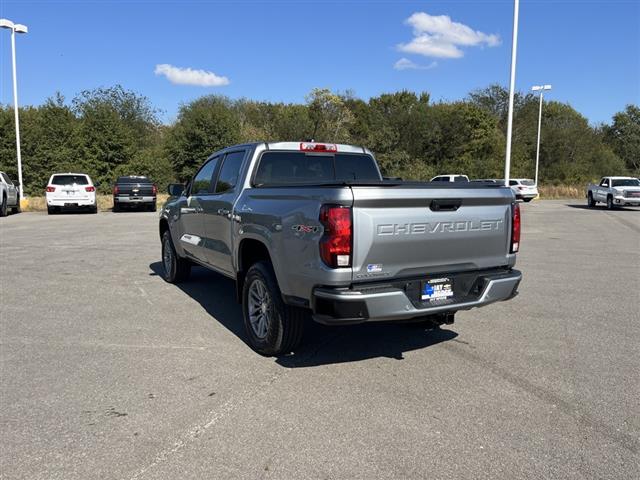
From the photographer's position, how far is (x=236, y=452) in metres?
3.19

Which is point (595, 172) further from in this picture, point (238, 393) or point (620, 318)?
point (238, 393)

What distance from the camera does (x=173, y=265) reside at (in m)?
8.16

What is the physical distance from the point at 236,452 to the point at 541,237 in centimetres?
1413

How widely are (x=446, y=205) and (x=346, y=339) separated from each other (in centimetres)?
190

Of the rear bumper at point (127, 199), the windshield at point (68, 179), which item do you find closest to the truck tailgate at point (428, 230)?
the windshield at point (68, 179)

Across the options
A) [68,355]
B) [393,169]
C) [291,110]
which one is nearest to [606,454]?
[68,355]

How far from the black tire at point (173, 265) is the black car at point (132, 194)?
58.0 feet

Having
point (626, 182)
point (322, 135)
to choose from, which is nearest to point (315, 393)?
point (626, 182)

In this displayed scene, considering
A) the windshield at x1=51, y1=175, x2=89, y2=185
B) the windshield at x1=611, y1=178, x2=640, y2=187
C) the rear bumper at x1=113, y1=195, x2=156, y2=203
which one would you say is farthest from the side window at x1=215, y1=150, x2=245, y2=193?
the windshield at x1=611, y1=178, x2=640, y2=187

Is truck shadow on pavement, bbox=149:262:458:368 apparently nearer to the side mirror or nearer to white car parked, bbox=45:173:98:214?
the side mirror

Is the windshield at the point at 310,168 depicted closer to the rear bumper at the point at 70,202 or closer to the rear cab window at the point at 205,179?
the rear cab window at the point at 205,179

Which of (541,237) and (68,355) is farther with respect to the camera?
(541,237)

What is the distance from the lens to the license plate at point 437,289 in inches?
166

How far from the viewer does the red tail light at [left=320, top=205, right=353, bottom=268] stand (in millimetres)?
3828
